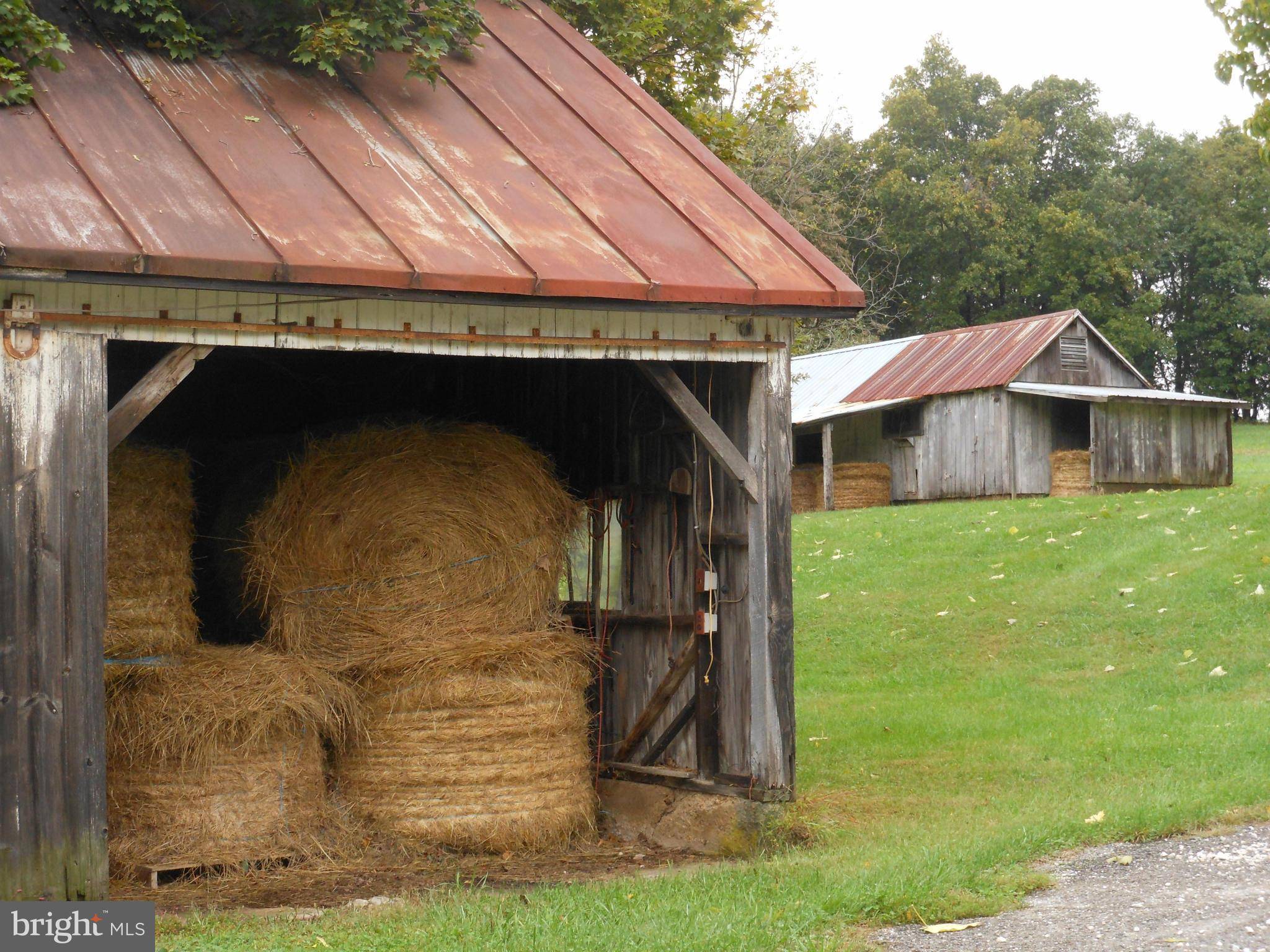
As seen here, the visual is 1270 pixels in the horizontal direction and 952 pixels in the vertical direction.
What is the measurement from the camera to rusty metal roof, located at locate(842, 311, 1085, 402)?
3177cm

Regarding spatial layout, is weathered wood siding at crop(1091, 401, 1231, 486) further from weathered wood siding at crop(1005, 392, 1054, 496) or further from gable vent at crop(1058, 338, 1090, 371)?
gable vent at crop(1058, 338, 1090, 371)

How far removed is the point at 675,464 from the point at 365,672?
258 centimetres

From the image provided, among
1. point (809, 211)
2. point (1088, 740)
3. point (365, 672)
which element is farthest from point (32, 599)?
point (809, 211)

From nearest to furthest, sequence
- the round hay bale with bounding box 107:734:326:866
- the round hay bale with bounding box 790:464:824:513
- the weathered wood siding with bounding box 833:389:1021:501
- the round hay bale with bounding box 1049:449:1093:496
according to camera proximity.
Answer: the round hay bale with bounding box 107:734:326:866
the round hay bale with bounding box 1049:449:1093:496
the weathered wood siding with bounding box 833:389:1021:501
the round hay bale with bounding box 790:464:824:513

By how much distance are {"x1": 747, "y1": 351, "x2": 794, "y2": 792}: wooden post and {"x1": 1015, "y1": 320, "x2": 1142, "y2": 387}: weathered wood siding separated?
946 inches

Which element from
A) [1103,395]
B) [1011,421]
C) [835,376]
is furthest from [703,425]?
[835,376]

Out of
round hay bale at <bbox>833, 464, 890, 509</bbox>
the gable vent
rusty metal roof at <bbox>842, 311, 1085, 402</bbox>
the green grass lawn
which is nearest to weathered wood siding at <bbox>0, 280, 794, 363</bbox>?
the green grass lawn

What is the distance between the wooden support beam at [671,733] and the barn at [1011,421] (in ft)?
70.6

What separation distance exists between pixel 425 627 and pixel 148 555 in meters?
1.63

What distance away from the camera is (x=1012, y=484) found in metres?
30.3

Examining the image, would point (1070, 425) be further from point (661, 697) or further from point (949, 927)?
point (949, 927)

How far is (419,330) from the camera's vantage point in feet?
24.8

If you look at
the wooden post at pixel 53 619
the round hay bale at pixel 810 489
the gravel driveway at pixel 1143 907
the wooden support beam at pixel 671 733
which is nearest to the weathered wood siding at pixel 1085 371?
the round hay bale at pixel 810 489

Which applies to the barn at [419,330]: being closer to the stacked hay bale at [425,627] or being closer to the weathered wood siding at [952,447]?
the stacked hay bale at [425,627]
